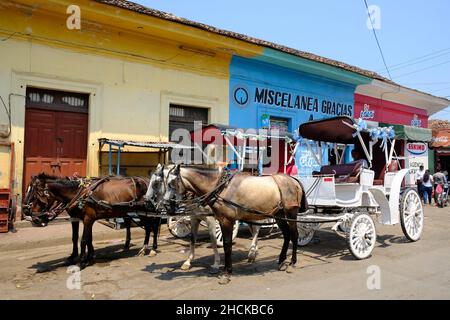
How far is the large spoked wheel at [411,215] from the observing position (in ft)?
25.1

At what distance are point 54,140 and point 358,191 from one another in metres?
6.61

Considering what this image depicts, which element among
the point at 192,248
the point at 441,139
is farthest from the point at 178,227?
the point at 441,139

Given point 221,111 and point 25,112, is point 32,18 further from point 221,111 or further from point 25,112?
point 221,111

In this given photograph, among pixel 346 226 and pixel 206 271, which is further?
pixel 346 226

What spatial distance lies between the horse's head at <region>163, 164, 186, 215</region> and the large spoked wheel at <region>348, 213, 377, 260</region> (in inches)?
114

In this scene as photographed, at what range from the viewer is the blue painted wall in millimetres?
12062

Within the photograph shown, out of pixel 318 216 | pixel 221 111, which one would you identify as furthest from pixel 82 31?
pixel 318 216

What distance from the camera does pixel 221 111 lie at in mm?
11641

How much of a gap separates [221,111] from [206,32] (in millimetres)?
2373

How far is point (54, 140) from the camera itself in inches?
349

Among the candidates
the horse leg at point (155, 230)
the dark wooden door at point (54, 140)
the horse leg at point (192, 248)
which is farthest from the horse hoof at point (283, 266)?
the dark wooden door at point (54, 140)

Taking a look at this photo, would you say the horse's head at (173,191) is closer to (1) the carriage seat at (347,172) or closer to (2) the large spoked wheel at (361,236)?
(2) the large spoked wheel at (361,236)

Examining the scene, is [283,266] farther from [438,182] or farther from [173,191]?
[438,182]

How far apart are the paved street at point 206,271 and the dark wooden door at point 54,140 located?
1386mm
